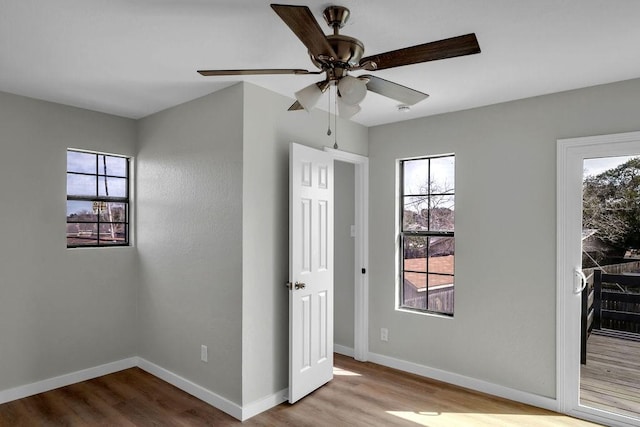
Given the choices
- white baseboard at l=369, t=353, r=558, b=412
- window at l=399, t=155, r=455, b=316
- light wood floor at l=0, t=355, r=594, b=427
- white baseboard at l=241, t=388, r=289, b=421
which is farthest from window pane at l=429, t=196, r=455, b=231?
white baseboard at l=241, t=388, r=289, b=421

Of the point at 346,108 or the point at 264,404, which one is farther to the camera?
the point at 264,404

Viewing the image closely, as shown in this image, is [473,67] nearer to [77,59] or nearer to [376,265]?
[376,265]

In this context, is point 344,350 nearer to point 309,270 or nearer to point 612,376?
point 309,270

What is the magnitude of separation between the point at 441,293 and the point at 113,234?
332 centimetres

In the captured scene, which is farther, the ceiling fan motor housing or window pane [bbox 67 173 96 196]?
window pane [bbox 67 173 96 196]

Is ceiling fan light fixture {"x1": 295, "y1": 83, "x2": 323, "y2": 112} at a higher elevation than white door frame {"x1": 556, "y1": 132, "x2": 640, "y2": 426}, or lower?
higher

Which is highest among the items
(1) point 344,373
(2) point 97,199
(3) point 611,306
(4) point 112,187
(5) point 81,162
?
(5) point 81,162

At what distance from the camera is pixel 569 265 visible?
3.04 metres

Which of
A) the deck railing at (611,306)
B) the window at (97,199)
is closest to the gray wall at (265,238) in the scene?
the window at (97,199)

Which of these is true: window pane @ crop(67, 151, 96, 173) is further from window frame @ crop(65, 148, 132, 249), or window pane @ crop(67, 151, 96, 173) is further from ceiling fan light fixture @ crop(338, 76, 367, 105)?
ceiling fan light fixture @ crop(338, 76, 367, 105)

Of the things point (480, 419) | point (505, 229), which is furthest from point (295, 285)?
point (505, 229)

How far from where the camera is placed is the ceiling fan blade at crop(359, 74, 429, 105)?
6.33 feet

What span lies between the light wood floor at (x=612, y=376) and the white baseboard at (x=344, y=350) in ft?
6.93

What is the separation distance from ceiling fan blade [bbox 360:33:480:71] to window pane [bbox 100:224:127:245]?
3270 mm
